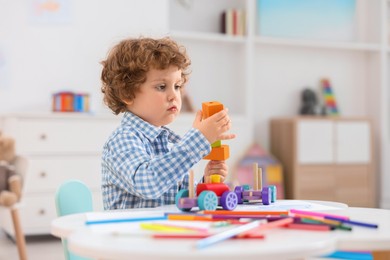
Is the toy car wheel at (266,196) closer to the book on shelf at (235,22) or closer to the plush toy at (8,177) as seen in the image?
the plush toy at (8,177)

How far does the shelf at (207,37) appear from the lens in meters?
4.14

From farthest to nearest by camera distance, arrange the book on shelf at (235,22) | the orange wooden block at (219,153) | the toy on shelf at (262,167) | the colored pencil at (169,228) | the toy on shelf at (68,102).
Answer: the book on shelf at (235,22), the toy on shelf at (262,167), the toy on shelf at (68,102), the orange wooden block at (219,153), the colored pencil at (169,228)

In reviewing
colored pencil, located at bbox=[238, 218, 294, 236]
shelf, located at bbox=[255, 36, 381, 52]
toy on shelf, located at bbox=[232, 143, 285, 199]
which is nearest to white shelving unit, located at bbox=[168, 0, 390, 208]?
shelf, located at bbox=[255, 36, 381, 52]

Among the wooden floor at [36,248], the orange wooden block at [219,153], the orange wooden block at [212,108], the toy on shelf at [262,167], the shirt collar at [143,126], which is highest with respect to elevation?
the orange wooden block at [212,108]

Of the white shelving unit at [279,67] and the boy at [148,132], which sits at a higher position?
the white shelving unit at [279,67]

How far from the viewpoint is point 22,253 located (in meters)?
2.12

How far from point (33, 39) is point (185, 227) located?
3.01 m

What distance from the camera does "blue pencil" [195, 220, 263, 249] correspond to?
727 millimetres

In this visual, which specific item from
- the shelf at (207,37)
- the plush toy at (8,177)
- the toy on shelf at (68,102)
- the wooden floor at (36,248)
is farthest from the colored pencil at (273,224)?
the shelf at (207,37)

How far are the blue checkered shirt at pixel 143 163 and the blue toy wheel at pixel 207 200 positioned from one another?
0.09 metres

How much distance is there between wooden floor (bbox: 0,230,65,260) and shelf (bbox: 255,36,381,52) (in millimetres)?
2146

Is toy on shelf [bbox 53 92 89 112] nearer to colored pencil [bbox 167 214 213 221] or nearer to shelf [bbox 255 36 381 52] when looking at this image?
shelf [bbox 255 36 381 52]

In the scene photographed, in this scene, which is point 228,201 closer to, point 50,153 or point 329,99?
point 50,153

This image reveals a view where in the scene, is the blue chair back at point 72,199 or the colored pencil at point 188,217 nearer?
the colored pencil at point 188,217
